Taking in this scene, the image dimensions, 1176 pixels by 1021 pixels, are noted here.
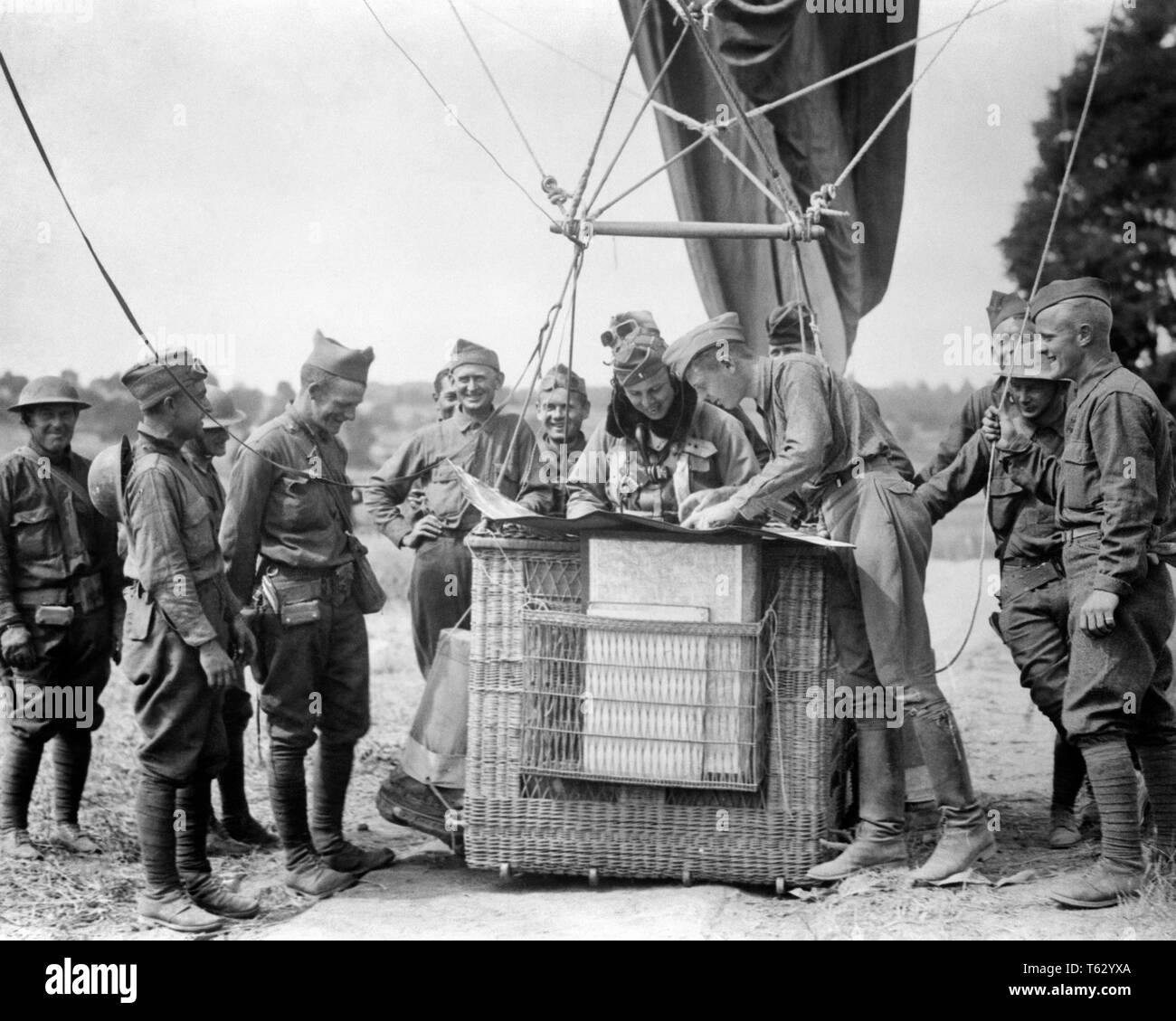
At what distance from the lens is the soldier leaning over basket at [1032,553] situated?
5.29 meters

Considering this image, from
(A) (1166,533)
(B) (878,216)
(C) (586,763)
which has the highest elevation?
(B) (878,216)

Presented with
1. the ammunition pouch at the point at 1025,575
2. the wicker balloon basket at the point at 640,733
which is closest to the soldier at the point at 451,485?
the wicker balloon basket at the point at 640,733

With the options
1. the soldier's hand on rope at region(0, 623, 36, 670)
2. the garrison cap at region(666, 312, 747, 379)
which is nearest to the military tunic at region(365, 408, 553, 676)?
the garrison cap at region(666, 312, 747, 379)

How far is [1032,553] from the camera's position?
548 centimetres

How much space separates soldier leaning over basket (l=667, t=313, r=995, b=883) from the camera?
15.8ft

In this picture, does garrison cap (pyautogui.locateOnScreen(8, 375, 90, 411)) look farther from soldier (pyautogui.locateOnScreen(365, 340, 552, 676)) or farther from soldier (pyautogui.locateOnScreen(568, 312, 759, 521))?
soldier (pyautogui.locateOnScreen(568, 312, 759, 521))

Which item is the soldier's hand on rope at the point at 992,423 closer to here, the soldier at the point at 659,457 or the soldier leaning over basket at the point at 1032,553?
the soldier leaning over basket at the point at 1032,553

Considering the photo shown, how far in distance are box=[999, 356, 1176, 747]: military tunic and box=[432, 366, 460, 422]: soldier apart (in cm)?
315

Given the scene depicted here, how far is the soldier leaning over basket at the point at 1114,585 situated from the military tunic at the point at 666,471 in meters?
1.26

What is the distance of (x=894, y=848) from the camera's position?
4898mm
